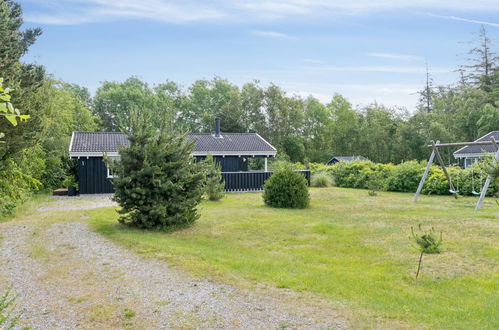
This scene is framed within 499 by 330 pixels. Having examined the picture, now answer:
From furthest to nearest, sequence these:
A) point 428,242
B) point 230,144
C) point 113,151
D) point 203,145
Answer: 1. point 230,144
2. point 203,145
3. point 113,151
4. point 428,242

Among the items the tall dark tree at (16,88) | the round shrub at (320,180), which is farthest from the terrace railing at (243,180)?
the tall dark tree at (16,88)

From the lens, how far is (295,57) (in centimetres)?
2330

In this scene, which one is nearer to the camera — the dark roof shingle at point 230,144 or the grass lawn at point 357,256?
the grass lawn at point 357,256

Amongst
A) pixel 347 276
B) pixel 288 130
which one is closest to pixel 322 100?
pixel 288 130

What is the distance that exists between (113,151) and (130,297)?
17.9m

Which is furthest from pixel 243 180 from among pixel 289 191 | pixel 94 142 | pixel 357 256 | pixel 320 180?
pixel 357 256

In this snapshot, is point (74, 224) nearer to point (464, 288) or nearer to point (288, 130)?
point (464, 288)

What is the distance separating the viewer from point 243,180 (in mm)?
22375

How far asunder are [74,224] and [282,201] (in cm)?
668

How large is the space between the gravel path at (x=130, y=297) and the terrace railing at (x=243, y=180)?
13.9 metres

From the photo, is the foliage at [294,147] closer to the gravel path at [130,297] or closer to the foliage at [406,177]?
the foliage at [406,177]

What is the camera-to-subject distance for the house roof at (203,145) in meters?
21.6

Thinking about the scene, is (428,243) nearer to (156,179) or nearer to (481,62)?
(156,179)

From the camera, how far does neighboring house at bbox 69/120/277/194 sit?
69.9 ft
